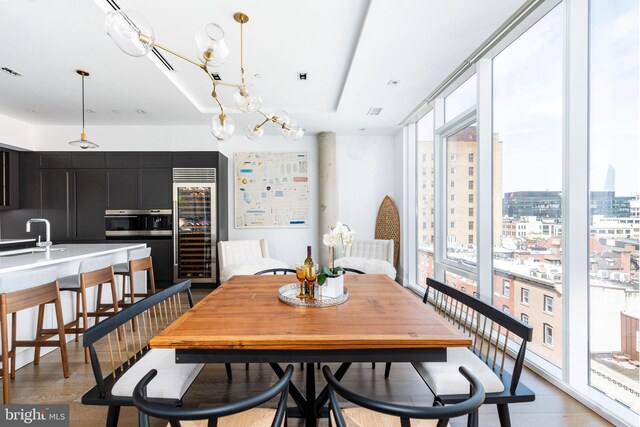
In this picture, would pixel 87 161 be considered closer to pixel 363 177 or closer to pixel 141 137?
pixel 141 137

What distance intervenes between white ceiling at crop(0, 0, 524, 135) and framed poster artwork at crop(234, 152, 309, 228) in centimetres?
117

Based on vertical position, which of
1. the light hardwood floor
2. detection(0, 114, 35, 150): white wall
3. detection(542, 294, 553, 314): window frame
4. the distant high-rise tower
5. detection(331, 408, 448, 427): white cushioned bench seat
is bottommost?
the light hardwood floor

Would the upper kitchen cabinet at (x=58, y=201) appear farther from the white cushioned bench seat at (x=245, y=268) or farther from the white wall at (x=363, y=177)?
the white wall at (x=363, y=177)

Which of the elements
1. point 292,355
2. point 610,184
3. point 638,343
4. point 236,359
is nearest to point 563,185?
point 610,184

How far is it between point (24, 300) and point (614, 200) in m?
3.94

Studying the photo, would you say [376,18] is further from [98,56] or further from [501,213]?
[98,56]

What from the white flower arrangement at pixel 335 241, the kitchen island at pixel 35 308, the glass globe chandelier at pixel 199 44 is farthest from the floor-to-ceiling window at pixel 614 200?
the kitchen island at pixel 35 308

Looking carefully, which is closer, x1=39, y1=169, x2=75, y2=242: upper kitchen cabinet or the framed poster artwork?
x1=39, y1=169, x2=75, y2=242: upper kitchen cabinet

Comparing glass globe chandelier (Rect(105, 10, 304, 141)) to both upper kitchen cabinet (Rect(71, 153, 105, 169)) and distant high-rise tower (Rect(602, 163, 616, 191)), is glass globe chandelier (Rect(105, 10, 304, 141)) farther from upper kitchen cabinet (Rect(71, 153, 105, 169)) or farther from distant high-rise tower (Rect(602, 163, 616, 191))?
upper kitchen cabinet (Rect(71, 153, 105, 169))

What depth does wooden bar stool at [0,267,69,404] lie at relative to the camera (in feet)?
6.20

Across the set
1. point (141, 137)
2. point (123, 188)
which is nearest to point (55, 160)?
point (123, 188)

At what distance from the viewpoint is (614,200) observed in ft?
5.83

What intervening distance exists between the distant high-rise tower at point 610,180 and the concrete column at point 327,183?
383 centimetres

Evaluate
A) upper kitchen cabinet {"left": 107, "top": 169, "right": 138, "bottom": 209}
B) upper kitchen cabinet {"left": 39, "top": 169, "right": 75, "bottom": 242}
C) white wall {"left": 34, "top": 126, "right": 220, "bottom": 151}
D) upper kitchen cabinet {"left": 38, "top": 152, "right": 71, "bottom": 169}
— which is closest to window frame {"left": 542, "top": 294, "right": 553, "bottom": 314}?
white wall {"left": 34, "top": 126, "right": 220, "bottom": 151}
